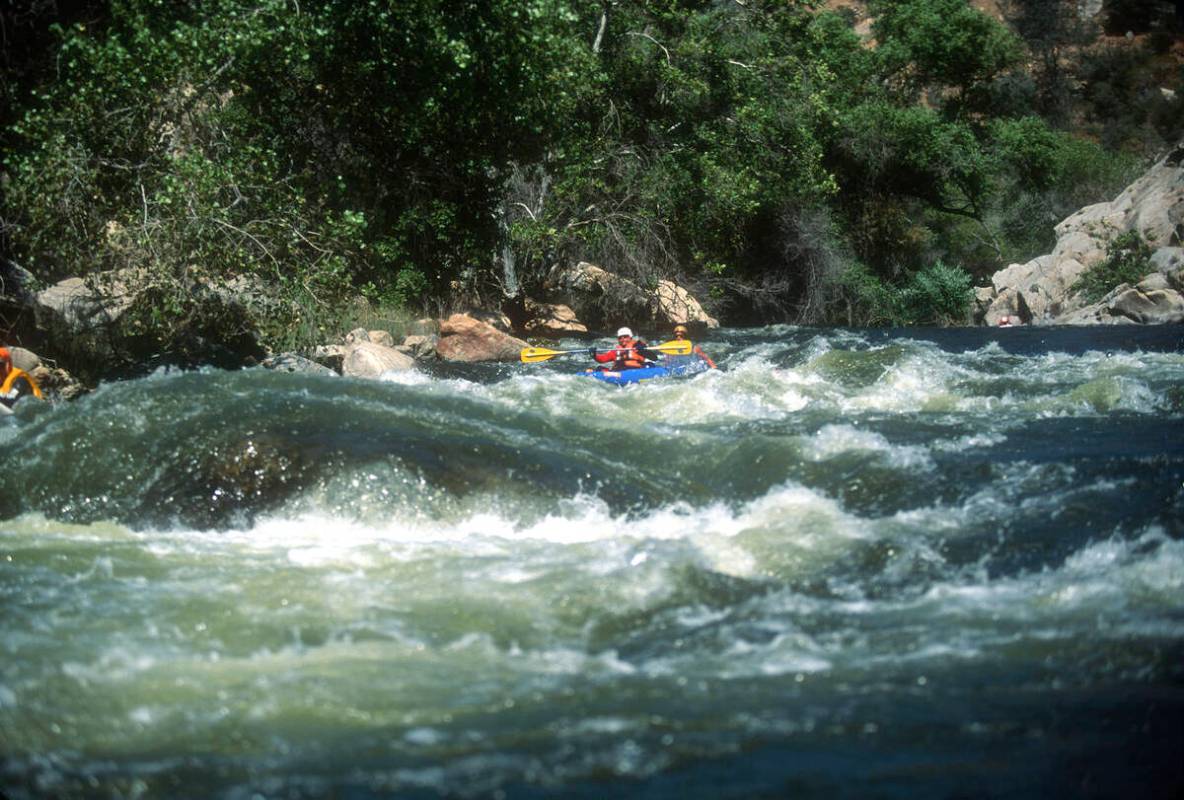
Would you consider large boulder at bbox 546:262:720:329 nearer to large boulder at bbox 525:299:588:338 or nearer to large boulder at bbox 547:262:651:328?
large boulder at bbox 547:262:651:328

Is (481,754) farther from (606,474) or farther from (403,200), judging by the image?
(403,200)

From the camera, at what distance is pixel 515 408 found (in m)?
9.31

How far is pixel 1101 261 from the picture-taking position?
73.3 feet

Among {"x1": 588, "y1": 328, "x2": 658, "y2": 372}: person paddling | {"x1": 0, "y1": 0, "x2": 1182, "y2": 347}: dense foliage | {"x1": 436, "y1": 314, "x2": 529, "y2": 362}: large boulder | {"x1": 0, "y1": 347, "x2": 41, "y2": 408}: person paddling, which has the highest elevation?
{"x1": 0, "y1": 0, "x2": 1182, "y2": 347}: dense foliage

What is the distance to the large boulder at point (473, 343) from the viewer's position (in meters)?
16.6

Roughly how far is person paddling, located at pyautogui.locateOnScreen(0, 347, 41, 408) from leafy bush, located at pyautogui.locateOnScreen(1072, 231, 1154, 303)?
17998mm

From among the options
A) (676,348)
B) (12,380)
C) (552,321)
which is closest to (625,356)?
(676,348)

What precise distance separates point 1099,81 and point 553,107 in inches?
1192

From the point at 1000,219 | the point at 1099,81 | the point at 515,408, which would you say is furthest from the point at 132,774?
the point at 1099,81

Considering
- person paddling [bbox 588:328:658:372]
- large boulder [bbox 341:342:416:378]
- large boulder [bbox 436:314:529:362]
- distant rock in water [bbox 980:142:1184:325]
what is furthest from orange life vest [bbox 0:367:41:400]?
distant rock in water [bbox 980:142:1184:325]

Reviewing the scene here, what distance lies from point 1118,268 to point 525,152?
11.3 meters

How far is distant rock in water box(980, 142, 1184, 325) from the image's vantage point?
65.2ft

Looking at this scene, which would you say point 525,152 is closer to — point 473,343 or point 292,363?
point 473,343

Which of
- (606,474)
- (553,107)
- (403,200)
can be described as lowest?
(606,474)
